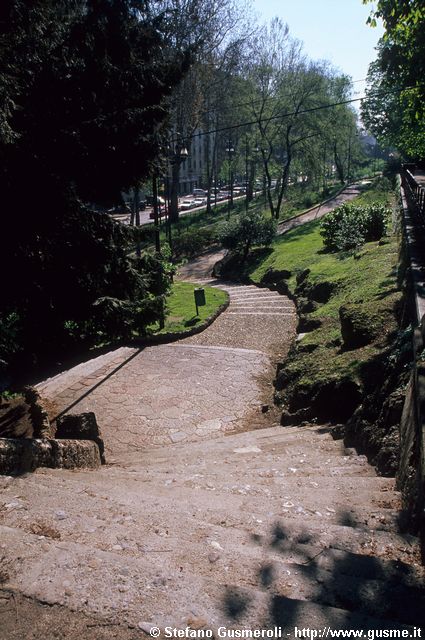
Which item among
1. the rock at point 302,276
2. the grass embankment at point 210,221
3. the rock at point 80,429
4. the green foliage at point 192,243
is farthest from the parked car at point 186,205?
the rock at point 80,429

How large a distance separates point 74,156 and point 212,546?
6.65 meters

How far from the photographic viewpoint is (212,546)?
2.99 m

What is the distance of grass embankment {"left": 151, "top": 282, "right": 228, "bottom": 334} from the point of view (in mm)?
15734

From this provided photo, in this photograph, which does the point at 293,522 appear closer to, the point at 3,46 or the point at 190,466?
the point at 190,466

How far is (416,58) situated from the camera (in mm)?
9062

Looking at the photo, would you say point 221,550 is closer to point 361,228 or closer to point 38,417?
point 38,417

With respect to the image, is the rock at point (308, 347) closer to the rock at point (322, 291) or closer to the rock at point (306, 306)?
the rock at point (306, 306)

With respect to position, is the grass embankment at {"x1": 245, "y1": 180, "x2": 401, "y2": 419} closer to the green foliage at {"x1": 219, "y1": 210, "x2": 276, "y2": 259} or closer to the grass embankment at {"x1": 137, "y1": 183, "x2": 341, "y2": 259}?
the green foliage at {"x1": 219, "y1": 210, "x2": 276, "y2": 259}

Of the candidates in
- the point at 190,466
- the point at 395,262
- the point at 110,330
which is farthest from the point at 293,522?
the point at 395,262

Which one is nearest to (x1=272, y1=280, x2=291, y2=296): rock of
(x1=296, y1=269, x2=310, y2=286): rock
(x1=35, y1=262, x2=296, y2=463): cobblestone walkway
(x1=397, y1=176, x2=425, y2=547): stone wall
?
(x1=296, y1=269, x2=310, y2=286): rock

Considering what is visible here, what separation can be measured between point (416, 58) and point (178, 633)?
1010 cm

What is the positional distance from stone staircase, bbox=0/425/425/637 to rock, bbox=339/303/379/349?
3686mm

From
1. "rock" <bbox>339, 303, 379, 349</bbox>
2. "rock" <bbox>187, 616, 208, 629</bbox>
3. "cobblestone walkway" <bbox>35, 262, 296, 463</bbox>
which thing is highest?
"rock" <bbox>187, 616, 208, 629</bbox>

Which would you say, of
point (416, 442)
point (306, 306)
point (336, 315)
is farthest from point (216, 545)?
point (306, 306)
